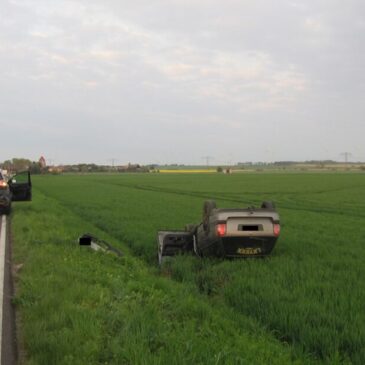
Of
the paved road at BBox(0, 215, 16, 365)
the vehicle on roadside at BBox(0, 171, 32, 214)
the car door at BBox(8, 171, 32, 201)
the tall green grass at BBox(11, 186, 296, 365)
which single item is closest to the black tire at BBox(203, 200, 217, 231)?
the tall green grass at BBox(11, 186, 296, 365)

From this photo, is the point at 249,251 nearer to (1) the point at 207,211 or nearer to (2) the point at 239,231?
(2) the point at 239,231

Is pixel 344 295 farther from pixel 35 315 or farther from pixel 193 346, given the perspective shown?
pixel 35 315

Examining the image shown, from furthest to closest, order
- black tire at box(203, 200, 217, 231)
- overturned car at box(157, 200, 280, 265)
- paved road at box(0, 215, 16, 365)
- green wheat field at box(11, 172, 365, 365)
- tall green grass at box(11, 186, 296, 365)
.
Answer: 1. black tire at box(203, 200, 217, 231)
2. overturned car at box(157, 200, 280, 265)
3. paved road at box(0, 215, 16, 365)
4. green wheat field at box(11, 172, 365, 365)
5. tall green grass at box(11, 186, 296, 365)

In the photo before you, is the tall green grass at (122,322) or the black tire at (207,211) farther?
the black tire at (207,211)

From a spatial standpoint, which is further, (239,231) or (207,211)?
(207,211)

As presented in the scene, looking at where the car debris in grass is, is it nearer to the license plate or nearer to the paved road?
the paved road

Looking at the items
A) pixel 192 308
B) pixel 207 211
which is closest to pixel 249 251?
pixel 207 211

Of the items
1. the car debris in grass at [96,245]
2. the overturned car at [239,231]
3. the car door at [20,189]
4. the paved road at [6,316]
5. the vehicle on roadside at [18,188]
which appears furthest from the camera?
the car door at [20,189]

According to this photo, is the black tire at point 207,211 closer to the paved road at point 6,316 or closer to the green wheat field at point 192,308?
the green wheat field at point 192,308

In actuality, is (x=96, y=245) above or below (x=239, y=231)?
below

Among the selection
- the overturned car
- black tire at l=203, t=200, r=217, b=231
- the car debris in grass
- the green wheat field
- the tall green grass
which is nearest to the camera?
the tall green grass

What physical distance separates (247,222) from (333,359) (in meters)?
3.68

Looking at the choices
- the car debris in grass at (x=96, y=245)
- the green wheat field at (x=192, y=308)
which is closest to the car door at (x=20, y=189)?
the green wheat field at (x=192, y=308)

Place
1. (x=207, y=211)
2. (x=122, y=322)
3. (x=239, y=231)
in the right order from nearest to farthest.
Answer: (x=122, y=322)
(x=239, y=231)
(x=207, y=211)
